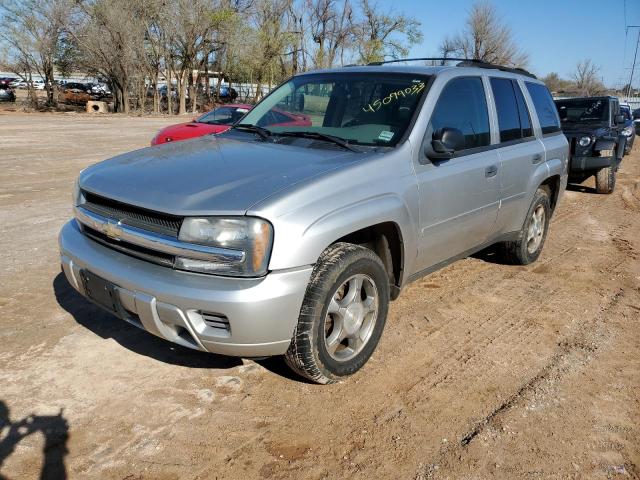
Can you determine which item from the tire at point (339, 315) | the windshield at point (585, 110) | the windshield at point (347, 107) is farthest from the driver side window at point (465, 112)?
the windshield at point (585, 110)

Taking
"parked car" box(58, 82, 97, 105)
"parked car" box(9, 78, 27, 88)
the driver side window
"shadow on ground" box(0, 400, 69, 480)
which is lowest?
"shadow on ground" box(0, 400, 69, 480)

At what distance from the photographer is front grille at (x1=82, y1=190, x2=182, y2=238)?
275 centimetres

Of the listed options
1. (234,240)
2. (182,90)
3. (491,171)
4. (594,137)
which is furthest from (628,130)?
(182,90)

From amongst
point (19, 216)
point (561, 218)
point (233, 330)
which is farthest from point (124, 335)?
point (561, 218)

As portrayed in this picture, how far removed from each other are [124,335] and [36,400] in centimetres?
85

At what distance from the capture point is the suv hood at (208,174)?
8.94 feet

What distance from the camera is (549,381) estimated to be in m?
3.35

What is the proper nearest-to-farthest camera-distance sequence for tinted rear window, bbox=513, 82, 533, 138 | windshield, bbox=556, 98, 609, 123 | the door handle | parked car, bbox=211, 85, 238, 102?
the door handle < tinted rear window, bbox=513, 82, 533, 138 < windshield, bbox=556, 98, 609, 123 < parked car, bbox=211, 85, 238, 102

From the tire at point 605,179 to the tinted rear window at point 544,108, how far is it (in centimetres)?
504

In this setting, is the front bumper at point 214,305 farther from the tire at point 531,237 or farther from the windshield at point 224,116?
the windshield at point 224,116

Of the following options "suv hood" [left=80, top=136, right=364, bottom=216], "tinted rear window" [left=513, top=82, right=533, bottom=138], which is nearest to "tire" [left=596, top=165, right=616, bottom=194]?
"tinted rear window" [left=513, top=82, right=533, bottom=138]

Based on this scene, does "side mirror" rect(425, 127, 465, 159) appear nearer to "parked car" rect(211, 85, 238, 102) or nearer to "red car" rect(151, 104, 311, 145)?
"red car" rect(151, 104, 311, 145)

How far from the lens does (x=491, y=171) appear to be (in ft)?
13.9

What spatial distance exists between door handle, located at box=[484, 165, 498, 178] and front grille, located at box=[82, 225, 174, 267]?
2.52m
